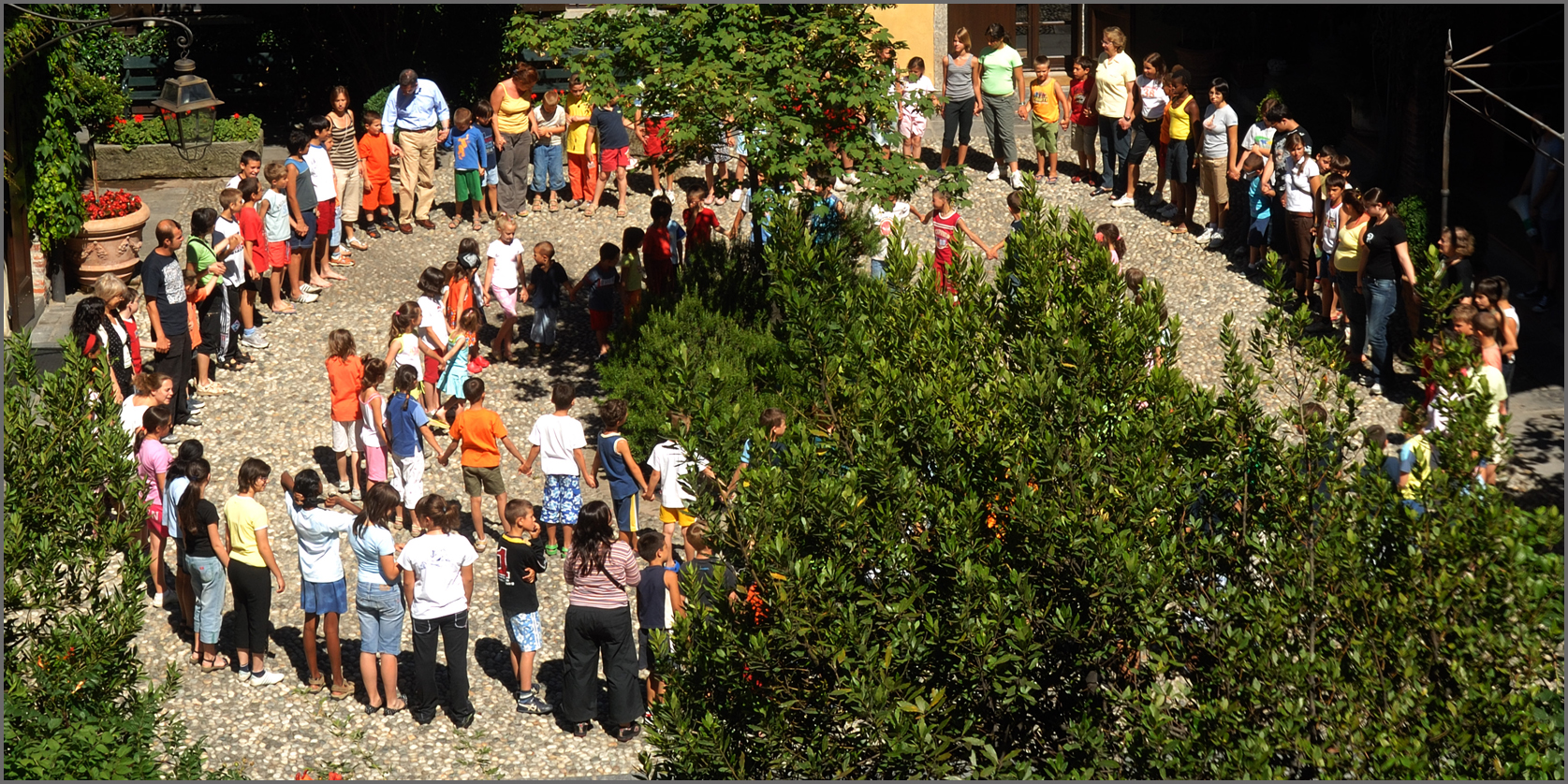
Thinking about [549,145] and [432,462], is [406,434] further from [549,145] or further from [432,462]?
[549,145]

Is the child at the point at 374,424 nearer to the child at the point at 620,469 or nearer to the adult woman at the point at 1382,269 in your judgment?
the child at the point at 620,469

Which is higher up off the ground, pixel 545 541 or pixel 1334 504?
pixel 1334 504

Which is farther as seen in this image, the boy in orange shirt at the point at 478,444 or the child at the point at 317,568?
the boy in orange shirt at the point at 478,444

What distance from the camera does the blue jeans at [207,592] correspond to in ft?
33.3

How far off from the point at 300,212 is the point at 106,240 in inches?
87.0

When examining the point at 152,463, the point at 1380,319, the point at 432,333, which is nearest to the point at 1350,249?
the point at 1380,319

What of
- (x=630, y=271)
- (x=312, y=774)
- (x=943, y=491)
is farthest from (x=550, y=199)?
(x=943, y=491)

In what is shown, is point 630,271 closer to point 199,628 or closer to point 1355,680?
Answer: point 199,628

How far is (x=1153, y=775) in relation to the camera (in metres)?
6.66

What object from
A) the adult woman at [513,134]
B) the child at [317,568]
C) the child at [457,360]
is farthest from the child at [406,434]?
the adult woman at [513,134]

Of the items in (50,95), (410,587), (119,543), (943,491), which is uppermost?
(50,95)

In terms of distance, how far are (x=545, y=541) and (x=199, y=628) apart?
2.64 metres

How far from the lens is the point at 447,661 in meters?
9.80

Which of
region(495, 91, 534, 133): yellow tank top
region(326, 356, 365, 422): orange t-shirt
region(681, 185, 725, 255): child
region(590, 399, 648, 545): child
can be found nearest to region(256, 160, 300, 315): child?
region(326, 356, 365, 422): orange t-shirt
